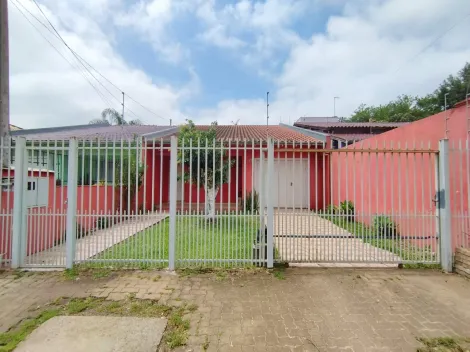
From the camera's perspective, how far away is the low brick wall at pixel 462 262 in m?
4.22

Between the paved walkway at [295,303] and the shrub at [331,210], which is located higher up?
the shrub at [331,210]

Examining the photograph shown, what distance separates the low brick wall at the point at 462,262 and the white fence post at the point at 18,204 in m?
7.04

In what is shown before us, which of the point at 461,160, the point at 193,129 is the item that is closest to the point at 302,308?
the point at 461,160

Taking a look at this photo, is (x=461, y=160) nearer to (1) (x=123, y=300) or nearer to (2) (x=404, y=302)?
(2) (x=404, y=302)

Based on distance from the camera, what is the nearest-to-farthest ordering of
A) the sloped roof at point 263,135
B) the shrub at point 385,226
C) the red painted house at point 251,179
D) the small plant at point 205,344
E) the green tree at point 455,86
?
1. the small plant at point 205,344
2. the shrub at point 385,226
3. the red painted house at point 251,179
4. the sloped roof at point 263,135
5. the green tree at point 455,86

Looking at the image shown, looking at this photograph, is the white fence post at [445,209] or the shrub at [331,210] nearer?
the white fence post at [445,209]

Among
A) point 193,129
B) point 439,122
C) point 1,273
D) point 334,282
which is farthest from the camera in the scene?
point 193,129

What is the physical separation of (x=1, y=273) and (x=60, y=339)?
257 cm

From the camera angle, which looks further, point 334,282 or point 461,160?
point 461,160

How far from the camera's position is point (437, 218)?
463cm

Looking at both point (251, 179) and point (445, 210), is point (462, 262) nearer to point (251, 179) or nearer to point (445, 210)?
point (445, 210)

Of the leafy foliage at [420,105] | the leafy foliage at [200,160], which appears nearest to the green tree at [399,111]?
the leafy foliage at [420,105]

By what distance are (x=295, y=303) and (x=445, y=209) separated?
3.05 m

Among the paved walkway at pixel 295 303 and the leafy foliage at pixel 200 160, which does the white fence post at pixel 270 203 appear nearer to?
the paved walkway at pixel 295 303
